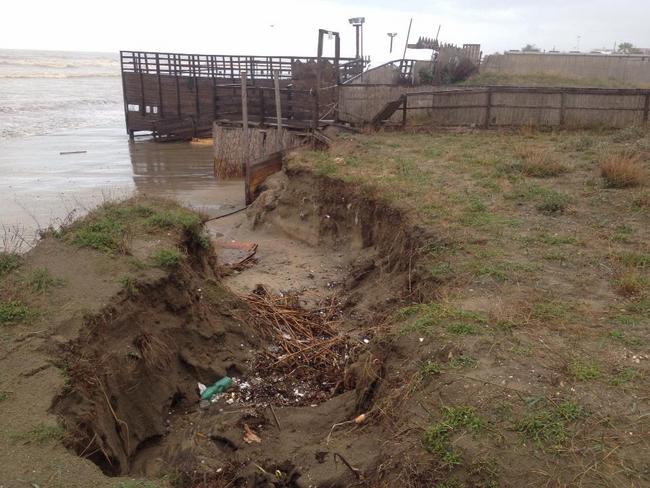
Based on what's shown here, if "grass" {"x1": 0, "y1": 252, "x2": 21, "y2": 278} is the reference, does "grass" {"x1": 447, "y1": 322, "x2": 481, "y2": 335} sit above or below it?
below

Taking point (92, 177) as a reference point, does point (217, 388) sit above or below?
below

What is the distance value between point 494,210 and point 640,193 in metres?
2.39

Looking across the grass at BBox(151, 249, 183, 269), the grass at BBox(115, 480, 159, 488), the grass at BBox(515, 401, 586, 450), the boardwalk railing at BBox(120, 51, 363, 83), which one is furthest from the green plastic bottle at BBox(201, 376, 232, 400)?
the boardwalk railing at BBox(120, 51, 363, 83)

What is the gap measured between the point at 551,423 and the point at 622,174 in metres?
7.27

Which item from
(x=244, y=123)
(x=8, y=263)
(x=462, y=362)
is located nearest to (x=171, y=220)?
(x=8, y=263)

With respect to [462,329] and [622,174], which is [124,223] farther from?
[622,174]

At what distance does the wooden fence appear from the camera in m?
15.8

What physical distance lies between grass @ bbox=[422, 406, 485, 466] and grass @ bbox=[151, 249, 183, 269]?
3740 mm

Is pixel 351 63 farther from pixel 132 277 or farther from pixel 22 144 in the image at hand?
pixel 132 277

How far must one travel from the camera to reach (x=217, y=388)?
6449 millimetres

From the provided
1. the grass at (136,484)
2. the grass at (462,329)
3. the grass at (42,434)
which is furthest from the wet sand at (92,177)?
the grass at (462,329)

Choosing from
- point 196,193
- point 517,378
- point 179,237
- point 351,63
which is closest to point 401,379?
point 517,378

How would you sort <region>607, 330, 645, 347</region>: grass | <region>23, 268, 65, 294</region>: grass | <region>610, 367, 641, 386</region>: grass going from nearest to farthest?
<region>610, 367, 641, 386</region>: grass < <region>607, 330, 645, 347</region>: grass < <region>23, 268, 65, 294</region>: grass

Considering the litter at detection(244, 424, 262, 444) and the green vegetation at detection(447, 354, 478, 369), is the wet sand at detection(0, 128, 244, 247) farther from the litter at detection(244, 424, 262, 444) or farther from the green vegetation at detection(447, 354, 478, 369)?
the green vegetation at detection(447, 354, 478, 369)
